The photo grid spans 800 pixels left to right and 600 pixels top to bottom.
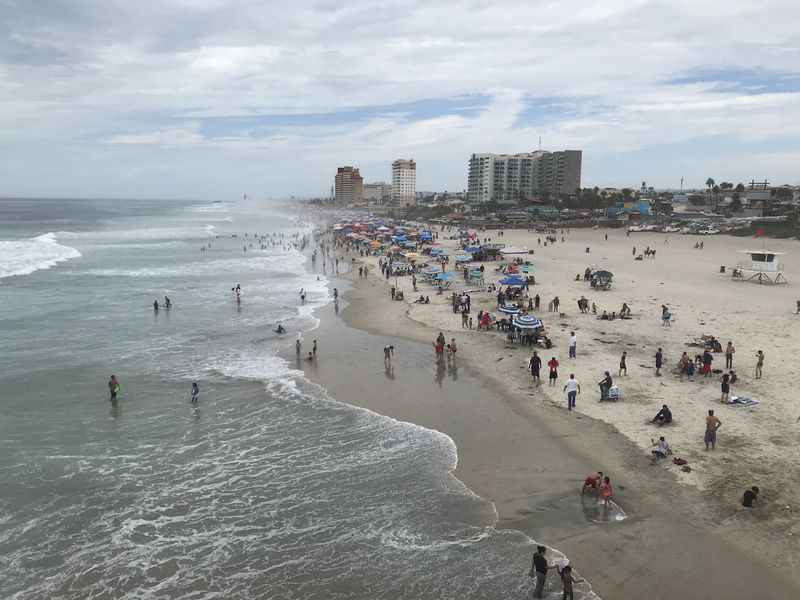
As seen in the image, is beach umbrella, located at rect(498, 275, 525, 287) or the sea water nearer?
the sea water

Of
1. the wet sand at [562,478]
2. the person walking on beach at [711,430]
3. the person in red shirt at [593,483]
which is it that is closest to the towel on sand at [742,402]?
the person walking on beach at [711,430]

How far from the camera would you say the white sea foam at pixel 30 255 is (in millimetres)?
44875

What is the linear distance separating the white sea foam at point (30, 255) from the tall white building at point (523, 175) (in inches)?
3892

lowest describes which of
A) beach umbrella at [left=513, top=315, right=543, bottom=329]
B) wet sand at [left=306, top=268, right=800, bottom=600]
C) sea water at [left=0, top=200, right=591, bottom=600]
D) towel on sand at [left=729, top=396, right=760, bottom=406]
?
sea water at [left=0, top=200, right=591, bottom=600]

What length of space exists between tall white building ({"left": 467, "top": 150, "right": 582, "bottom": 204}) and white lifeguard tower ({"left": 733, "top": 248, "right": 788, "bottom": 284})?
105 metres

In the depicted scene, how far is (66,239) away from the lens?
245ft

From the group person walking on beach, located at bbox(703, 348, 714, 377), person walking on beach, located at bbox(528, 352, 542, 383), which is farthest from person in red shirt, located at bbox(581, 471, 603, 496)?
person walking on beach, located at bbox(703, 348, 714, 377)

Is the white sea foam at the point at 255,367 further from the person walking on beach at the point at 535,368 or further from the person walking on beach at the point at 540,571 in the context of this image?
the person walking on beach at the point at 540,571

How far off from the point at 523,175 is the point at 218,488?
150 m

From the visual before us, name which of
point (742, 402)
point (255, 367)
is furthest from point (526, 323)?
point (255, 367)

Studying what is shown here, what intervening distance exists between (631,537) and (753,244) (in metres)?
55.6

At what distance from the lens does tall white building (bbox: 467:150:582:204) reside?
14488cm

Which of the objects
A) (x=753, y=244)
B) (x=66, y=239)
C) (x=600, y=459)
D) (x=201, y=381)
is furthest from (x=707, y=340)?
(x=66, y=239)

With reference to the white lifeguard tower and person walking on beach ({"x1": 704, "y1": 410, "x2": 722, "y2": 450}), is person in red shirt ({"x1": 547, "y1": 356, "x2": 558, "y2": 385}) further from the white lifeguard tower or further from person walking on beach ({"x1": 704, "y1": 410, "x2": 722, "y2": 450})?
the white lifeguard tower
